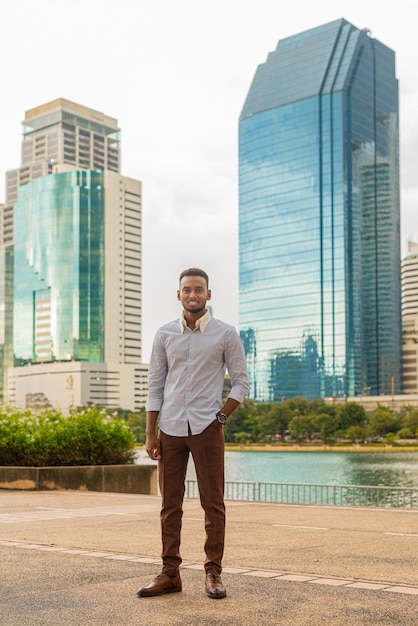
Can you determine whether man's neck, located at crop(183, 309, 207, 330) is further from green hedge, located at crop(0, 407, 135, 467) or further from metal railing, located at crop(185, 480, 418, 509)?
green hedge, located at crop(0, 407, 135, 467)

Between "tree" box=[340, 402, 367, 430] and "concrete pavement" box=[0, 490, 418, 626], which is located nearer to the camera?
"concrete pavement" box=[0, 490, 418, 626]

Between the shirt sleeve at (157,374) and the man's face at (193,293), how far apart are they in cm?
32

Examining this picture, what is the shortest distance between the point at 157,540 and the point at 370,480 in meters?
60.9

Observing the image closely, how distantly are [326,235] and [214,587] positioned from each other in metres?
179

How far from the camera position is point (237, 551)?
7961 millimetres

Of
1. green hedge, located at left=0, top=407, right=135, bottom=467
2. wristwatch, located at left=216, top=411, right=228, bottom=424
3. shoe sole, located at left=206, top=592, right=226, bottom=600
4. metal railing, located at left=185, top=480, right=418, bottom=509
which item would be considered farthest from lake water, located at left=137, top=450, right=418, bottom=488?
shoe sole, located at left=206, top=592, right=226, bottom=600

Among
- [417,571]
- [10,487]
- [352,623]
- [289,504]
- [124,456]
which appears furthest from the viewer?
[124,456]

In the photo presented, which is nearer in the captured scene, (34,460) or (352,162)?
(34,460)

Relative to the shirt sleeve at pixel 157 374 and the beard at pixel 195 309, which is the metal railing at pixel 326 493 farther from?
the beard at pixel 195 309

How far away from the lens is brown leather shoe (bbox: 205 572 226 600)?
5.62 metres

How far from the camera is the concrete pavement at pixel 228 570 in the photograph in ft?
16.9

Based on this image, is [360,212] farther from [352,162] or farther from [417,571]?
[417,571]

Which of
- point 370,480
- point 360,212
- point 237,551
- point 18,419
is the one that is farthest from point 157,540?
point 360,212

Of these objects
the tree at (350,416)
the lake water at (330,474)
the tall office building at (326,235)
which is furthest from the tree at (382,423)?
the tall office building at (326,235)
